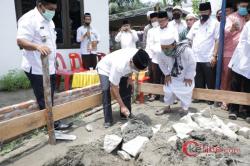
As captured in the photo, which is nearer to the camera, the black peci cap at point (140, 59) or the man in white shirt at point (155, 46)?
the black peci cap at point (140, 59)

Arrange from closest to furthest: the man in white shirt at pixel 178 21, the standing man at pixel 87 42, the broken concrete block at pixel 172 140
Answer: the broken concrete block at pixel 172 140
the man in white shirt at pixel 178 21
the standing man at pixel 87 42

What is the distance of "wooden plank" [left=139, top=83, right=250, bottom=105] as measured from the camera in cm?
518

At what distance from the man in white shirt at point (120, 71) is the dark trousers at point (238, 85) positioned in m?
1.93

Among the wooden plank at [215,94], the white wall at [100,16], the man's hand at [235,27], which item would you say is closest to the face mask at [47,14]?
the wooden plank at [215,94]

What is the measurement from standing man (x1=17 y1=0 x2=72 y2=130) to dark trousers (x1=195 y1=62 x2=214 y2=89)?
3172mm

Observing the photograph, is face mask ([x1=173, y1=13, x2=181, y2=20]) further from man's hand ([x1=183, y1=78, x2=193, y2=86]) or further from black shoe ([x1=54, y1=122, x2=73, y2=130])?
black shoe ([x1=54, y1=122, x2=73, y2=130])

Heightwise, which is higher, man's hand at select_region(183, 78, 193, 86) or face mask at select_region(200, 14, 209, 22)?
face mask at select_region(200, 14, 209, 22)

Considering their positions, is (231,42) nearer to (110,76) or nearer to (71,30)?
(110,76)

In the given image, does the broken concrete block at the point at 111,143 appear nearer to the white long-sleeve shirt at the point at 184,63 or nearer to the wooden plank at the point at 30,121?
the wooden plank at the point at 30,121

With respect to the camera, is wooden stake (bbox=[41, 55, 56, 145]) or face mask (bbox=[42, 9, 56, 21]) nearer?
wooden stake (bbox=[41, 55, 56, 145])

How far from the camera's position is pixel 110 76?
4512 millimetres

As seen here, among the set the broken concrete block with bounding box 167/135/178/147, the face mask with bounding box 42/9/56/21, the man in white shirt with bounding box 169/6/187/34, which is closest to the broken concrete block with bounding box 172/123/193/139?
the broken concrete block with bounding box 167/135/178/147

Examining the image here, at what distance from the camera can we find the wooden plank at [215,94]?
5.18 m

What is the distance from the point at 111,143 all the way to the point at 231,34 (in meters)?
3.30
